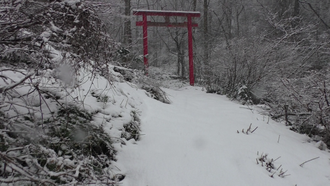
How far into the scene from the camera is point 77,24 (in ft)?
6.47

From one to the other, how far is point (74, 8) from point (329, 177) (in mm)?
3544

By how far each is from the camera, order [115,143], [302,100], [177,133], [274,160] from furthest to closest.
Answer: [302,100], [177,133], [274,160], [115,143]

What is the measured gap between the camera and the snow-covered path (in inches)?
102

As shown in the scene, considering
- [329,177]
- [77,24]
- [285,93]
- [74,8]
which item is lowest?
[329,177]

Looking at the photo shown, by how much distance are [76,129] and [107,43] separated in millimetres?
1096

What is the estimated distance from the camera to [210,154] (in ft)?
10.0

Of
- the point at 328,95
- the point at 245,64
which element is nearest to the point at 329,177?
the point at 328,95

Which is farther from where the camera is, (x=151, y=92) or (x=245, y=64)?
(x=245, y=64)

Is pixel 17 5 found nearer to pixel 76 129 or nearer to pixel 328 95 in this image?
pixel 76 129

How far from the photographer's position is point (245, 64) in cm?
746

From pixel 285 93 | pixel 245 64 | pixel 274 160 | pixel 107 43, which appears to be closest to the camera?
pixel 107 43

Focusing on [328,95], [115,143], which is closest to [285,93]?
[328,95]

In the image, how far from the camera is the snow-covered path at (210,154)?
2582 millimetres

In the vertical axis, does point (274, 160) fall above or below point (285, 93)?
below
